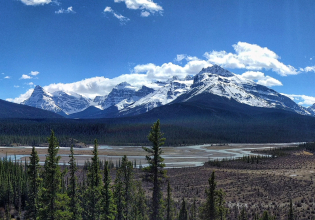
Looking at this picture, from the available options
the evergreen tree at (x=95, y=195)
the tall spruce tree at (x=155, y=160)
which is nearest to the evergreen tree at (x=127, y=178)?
the evergreen tree at (x=95, y=195)

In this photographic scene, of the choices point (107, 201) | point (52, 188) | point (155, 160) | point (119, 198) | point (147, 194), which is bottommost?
point (147, 194)

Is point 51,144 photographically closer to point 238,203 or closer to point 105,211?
point 105,211

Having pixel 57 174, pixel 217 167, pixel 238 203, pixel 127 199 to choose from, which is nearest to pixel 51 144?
pixel 57 174

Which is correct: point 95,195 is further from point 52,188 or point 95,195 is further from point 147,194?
point 147,194

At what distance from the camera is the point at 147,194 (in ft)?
205

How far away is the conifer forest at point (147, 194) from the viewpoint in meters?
26.2

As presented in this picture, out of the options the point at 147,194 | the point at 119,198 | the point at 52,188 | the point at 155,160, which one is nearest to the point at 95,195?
the point at 119,198

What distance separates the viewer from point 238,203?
5331cm

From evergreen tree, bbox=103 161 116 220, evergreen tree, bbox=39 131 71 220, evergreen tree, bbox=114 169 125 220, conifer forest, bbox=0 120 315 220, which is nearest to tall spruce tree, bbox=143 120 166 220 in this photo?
conifer forest, bbox=0 120 315 220

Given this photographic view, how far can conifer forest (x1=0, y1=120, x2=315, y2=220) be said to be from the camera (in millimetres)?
26156

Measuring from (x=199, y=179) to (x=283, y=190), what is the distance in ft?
80.9

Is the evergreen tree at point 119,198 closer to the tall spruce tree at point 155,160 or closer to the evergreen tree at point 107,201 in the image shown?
the evergreen tree at point 107,201

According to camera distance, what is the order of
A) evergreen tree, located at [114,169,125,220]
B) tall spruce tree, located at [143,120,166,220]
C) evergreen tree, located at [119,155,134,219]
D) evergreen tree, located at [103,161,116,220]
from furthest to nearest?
evergreen tree, located at [119,155,134,219], evergreen tree, located at [114,169,125,220], evergreen tree, located at [103,161,116,220], tall spruce tree, located at [143,120,166,220]

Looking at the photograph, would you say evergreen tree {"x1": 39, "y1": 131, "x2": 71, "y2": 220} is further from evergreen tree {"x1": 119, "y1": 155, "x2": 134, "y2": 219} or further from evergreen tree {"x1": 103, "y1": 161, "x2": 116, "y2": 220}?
evergreen tree {"x1": 119, "y1": 155, "x2": 134, "y2": 219}
